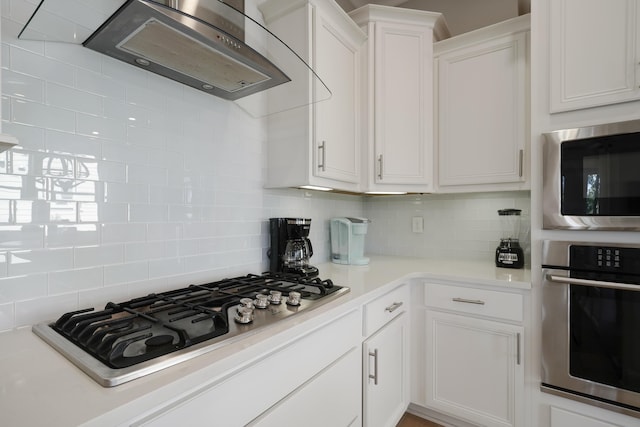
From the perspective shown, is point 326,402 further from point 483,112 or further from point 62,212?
point 483,112

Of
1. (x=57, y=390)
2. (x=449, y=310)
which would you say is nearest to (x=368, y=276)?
(x=449, y=310)

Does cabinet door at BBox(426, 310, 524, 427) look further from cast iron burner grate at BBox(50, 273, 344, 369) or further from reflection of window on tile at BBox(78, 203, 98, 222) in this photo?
reflection of window on tile at BBox(78, 203, 98, 222)

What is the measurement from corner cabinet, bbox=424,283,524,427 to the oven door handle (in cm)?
19

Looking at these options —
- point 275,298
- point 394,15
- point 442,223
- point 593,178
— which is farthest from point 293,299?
point 394,15

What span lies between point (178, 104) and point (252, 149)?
452 millimetres

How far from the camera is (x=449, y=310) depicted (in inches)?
68.9

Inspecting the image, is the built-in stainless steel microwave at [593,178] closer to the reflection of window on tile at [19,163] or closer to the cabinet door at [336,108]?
the cabinet door at [336,108]

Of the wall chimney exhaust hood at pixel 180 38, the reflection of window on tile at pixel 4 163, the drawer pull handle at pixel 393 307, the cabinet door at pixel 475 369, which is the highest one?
the wall chimney exhaust hood at pixel 180 38

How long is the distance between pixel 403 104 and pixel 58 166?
180cm

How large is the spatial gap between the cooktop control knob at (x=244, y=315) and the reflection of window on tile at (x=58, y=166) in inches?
27.4

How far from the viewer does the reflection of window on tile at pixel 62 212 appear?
3.19ft

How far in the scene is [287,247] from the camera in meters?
1.71

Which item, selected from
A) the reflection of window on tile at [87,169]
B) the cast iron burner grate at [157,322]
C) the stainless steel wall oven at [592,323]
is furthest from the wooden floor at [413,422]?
the reflection of window on tile at [87,169]

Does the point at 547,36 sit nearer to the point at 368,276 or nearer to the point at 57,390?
the point at 368,276
